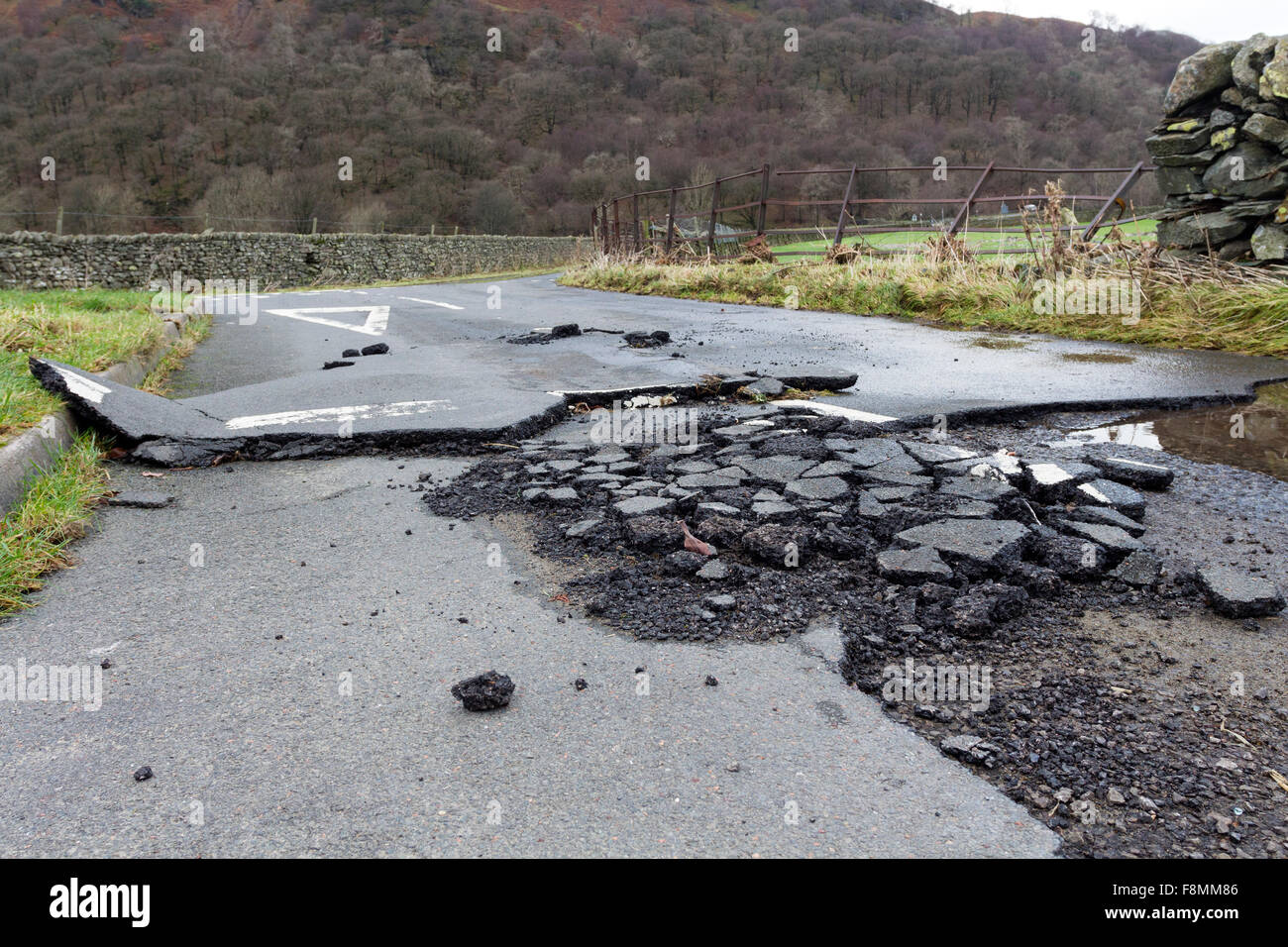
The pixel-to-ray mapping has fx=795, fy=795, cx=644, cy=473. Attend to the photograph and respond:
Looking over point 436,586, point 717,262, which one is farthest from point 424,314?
point 436,586

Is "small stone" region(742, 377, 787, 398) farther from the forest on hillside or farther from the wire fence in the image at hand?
the forest on hillside

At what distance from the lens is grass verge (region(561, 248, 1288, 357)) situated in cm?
721

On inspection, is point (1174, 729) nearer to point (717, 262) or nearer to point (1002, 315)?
point (1002, 315)

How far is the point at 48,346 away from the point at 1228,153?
34.9 feet

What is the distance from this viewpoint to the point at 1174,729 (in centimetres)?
183

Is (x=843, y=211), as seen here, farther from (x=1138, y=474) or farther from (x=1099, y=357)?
(x=1138, y=474)

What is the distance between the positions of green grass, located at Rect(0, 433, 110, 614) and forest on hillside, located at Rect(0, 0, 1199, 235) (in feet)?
133

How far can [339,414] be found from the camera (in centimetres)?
489

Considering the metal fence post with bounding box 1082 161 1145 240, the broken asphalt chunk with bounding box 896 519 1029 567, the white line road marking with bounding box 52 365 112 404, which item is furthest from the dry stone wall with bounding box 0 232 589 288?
the broken asphalt chunk with bounding box 896 519 1029 567

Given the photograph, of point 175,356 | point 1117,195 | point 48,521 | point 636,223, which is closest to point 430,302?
point 175,356

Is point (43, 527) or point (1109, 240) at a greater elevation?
point (1109, 240)

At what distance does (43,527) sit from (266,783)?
215 cm

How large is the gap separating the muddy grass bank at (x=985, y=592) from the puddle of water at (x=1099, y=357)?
313cm

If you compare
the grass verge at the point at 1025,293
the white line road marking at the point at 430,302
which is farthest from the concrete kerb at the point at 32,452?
the white line road marking at the point at 430,302
